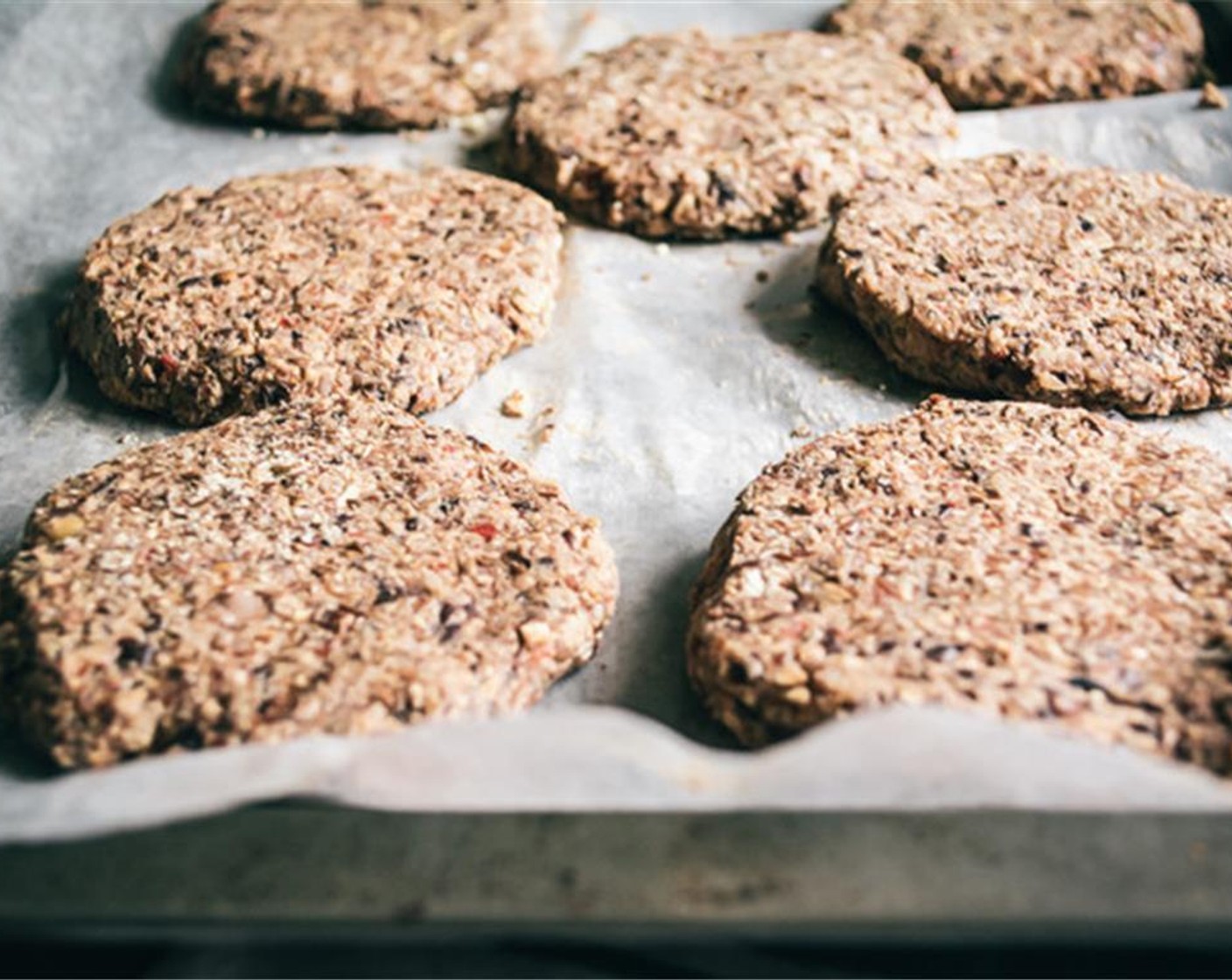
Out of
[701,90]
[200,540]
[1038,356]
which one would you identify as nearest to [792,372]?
[1038,356]

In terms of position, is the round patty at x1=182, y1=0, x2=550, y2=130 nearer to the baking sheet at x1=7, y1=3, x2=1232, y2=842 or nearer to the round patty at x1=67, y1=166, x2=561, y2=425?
the baking sheet at x1=7, y1=3, x2=1232, y2=842

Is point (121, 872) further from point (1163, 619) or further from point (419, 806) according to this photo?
point (1163, 619)

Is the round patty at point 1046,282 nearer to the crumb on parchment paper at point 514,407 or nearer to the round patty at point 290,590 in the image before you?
the crumb on parchment paper at point 514,407

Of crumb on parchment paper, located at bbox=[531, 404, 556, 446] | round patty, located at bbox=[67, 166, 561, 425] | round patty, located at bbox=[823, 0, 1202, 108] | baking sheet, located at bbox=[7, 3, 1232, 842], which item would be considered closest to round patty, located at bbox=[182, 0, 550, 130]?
baking sheet, located at bbox=[7, 3, 1232, 842]

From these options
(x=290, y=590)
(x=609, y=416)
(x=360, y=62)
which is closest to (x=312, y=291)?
(x=609, y=416)

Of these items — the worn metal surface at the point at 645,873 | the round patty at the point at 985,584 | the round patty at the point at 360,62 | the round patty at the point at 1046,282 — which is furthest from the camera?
the round patty at the point at 360,62

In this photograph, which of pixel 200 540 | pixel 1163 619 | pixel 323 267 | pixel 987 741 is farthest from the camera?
pixel 323 267

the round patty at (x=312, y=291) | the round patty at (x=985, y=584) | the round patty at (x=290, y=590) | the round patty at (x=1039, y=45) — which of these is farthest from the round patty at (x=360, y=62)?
the round patty at (x=985, y=584)
